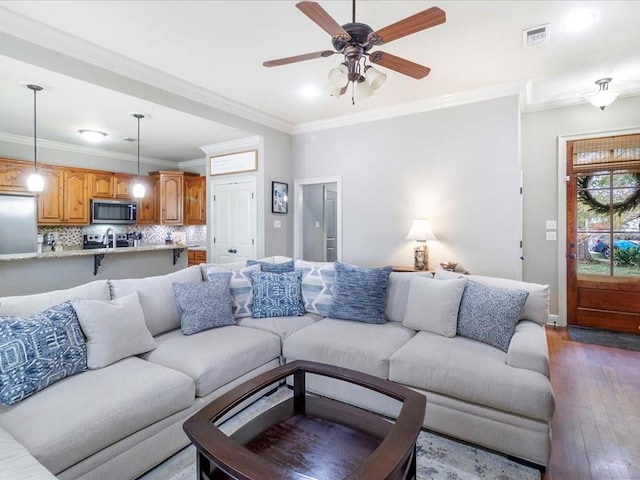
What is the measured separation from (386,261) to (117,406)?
11.8 feet

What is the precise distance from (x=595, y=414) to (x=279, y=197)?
4260mm

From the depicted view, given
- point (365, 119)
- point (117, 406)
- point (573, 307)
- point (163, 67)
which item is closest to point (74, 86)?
point (163, 67)

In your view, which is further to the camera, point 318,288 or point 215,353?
point 318,288

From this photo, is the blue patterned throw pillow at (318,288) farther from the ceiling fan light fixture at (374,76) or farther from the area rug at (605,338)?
the area rug at (605,338)

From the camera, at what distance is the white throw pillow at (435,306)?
99.0 inches

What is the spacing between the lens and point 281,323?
288 cm

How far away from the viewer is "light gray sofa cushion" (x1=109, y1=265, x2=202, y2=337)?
2.47 metres

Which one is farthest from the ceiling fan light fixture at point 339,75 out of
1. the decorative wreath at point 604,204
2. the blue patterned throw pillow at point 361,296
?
the decorative wreath at point 604,204

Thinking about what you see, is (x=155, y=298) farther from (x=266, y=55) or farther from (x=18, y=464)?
(x=266, y=55)

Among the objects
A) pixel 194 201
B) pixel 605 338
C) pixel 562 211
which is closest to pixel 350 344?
pixel 605 338

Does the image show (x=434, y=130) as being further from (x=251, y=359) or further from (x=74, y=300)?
(x=74, y=300)

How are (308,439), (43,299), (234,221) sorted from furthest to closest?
(234,221)
(43,299)
(308,439)

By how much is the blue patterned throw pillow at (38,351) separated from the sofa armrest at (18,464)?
344mm

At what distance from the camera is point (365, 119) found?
4738mm
